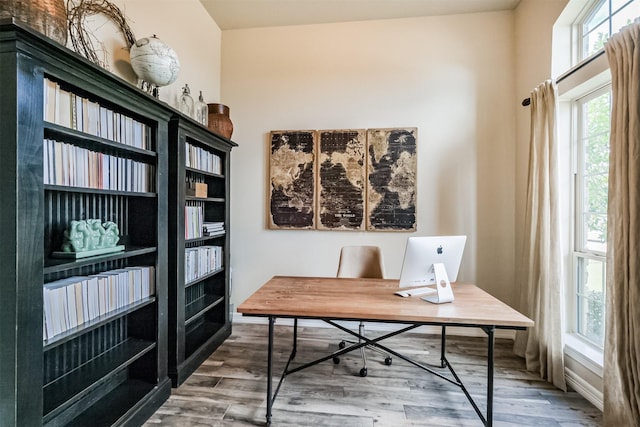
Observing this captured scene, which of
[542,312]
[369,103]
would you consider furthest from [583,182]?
[369,103]

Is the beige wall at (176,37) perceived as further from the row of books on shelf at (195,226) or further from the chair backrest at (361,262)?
the chair backrest at (361,262)

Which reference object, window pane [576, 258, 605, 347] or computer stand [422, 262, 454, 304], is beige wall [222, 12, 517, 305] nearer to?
window pane [576, 258, 605, 347]

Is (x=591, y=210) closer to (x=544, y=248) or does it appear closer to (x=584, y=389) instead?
(x=544, y=248)

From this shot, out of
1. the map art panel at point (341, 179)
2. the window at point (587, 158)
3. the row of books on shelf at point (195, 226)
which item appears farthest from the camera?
the map art panel at point (341, 179)

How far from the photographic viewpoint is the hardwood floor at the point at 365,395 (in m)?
Result: 1.80

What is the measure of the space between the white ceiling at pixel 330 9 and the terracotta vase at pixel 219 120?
1023 mm

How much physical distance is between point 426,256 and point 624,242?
97cm

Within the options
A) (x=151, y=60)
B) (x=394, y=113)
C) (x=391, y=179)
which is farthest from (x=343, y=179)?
(x=151, y=60)

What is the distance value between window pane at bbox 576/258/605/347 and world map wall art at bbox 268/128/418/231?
53.6 inches

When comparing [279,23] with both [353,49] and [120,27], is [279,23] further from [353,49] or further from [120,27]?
[120,27]

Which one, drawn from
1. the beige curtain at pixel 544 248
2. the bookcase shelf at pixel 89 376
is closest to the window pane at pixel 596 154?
the beige curtain at pixel 544 248

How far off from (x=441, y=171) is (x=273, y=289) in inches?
82.8

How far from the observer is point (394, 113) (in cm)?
315

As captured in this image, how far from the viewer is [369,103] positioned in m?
3.19
